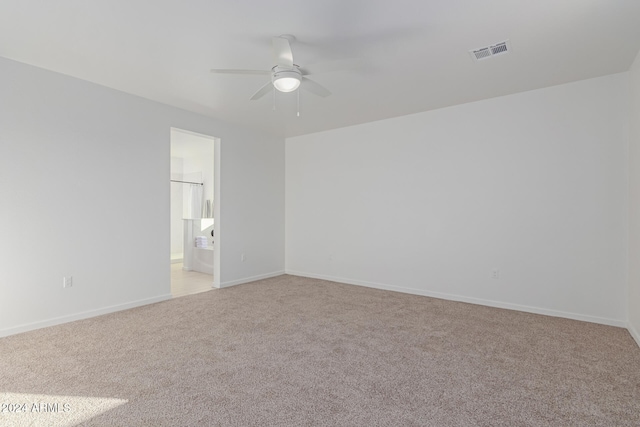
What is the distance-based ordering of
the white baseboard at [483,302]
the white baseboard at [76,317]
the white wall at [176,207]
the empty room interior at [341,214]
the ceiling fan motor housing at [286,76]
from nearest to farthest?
the empty room interior at [341,214], the ceiling fan motor housing at [286,76], the white baseboard at [76,317], the white baseboard at [483,302], the white wall at [176,207]

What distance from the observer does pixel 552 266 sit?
3795mm

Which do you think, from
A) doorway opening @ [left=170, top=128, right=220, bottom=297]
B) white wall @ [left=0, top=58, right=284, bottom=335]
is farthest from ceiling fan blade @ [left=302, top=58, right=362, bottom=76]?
doorway opening @ [left=170, top=128, right=220, bottom=297]

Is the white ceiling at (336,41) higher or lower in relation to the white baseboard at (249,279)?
higher

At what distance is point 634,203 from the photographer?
3176 mm

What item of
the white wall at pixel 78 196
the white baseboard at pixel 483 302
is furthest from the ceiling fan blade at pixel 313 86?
the white baseboard at pixel 483 302

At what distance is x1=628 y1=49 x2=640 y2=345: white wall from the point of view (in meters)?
3.02

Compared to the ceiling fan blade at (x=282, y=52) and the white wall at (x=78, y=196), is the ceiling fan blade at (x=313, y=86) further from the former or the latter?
the white wall at (x=78, y=196)

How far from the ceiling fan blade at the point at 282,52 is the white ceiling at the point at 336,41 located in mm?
122

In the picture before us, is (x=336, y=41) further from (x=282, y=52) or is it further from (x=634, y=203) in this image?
(x=634, y=203)

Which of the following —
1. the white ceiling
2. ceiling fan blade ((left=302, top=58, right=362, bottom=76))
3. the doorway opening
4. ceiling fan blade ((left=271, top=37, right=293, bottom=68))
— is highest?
the white ceiling

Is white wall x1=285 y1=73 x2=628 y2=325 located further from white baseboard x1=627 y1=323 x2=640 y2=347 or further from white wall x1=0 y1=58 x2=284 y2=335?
white wall x1=0 y1=58 x2=284 y2=335

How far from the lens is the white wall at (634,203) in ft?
9.91

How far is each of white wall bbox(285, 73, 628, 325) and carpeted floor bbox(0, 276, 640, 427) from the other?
22.2 inches

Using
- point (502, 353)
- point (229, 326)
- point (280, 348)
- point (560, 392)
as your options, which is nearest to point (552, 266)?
point (502, 353)
